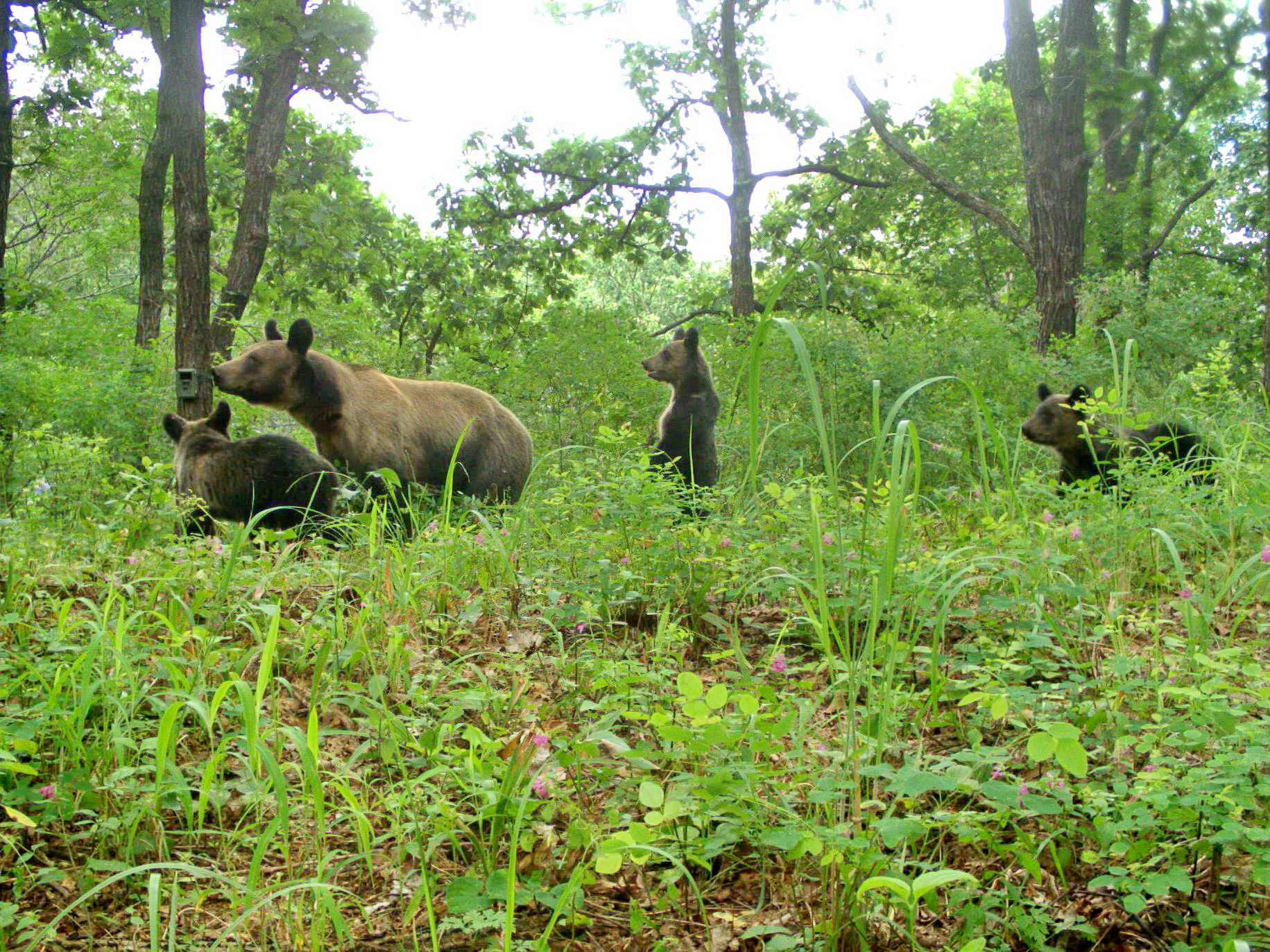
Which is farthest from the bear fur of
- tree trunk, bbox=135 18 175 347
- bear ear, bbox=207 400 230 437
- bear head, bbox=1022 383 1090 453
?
tree trunk, bbox=135 18 175 347

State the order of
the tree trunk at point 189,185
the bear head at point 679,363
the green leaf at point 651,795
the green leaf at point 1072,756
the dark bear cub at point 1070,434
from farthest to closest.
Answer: the tree trunk at point 189,185
the bear head at point 679,363
the dark bear cub at point 1070,434
the green leaf at point 651,795
the green leaf at point 1072,756

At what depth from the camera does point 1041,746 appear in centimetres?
215

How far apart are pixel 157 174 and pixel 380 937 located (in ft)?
42.2

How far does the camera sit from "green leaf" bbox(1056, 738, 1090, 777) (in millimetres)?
2086

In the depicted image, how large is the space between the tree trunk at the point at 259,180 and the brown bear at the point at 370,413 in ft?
12.5

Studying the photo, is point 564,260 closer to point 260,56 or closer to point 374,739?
point 260,56

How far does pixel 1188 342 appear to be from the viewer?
1087 centimetres

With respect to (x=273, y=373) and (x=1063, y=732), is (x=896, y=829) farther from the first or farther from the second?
(x=273, y=373)

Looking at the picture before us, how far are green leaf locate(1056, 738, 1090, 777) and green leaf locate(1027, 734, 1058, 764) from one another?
0.07 ft

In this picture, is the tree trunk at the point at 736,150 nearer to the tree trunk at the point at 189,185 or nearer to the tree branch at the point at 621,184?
the tree branch at the point at 621,184

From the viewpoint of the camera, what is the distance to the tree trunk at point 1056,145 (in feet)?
45.2

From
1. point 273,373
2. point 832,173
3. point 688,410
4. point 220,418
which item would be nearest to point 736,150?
point 832,173

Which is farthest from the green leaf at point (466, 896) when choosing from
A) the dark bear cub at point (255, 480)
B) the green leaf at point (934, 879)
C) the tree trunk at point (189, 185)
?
the tree trunk at point (189, 185)

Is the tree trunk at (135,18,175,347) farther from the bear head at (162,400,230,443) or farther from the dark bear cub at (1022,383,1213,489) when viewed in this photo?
the dark bear cub at (1022,383,1213,489)
